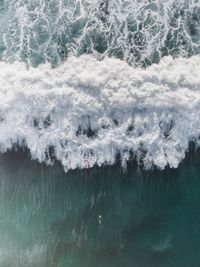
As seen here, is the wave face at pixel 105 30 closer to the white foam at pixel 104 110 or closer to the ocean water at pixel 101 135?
the ocean water at pixel 101 135

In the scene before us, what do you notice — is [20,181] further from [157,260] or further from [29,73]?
[157,260]

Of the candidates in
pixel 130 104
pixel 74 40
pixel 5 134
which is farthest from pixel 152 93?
pixel 5 134

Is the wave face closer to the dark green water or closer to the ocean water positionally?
the ocean water

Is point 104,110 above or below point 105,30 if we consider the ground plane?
below

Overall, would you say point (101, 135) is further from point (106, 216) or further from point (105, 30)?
point (105, 30)

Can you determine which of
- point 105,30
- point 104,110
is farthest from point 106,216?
point 105,30

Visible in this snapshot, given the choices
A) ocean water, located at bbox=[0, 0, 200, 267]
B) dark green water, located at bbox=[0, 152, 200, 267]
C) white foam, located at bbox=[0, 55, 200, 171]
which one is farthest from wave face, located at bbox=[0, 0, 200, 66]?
dark green water, located at bbox=[0, 152, 200, 267]
